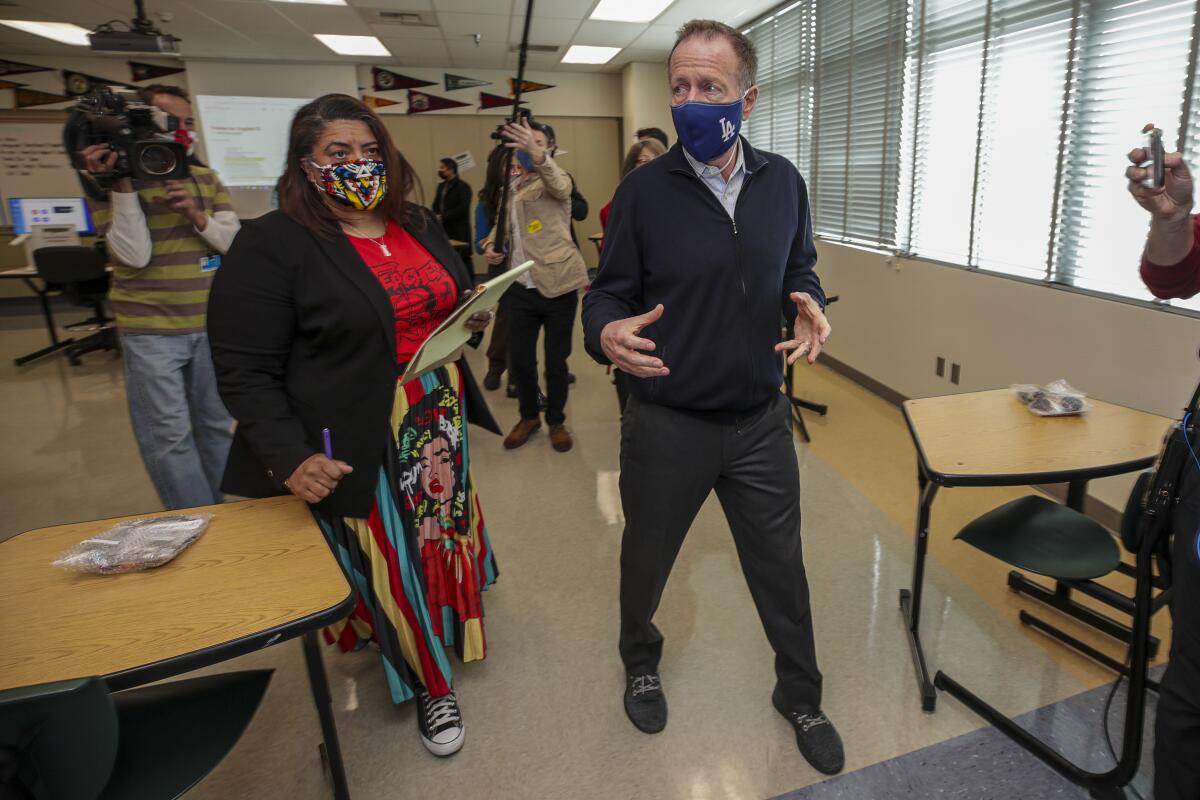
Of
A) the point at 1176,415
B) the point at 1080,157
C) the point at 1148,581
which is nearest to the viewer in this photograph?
the point at 1148,581

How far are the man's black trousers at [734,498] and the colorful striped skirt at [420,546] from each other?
1.51 feet

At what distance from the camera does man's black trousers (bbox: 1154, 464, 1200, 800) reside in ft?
3.29

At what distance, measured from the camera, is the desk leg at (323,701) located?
1.16 m

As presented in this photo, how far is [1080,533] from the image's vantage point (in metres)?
1.74

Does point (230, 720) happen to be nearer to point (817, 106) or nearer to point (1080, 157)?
point (1080, 157)

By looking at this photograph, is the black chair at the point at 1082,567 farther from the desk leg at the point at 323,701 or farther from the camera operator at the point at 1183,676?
the desk leg at the point at 323,701

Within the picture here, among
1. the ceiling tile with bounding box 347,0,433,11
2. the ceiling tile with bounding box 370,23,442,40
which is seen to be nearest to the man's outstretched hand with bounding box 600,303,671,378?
the ceiling tile with bounding box 347,0,433,11

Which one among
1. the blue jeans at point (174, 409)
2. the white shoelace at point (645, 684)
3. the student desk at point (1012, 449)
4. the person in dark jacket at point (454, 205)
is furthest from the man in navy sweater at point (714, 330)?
the person in dark jacket at point (454, 205)

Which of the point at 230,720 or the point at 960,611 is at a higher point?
the point at 230,720

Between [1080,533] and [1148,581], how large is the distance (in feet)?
1.80

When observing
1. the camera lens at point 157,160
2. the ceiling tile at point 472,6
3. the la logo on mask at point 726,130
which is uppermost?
the ceiling tile at point 472,6

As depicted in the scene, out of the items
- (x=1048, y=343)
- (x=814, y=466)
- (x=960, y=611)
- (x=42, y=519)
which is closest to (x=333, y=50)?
(x=42, y=519)

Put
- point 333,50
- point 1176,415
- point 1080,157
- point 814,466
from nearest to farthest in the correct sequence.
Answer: point 1176,415 → point 1080,157 → point 814,466 → point 333,50

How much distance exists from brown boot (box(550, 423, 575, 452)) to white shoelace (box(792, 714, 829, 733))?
6.77 ft
